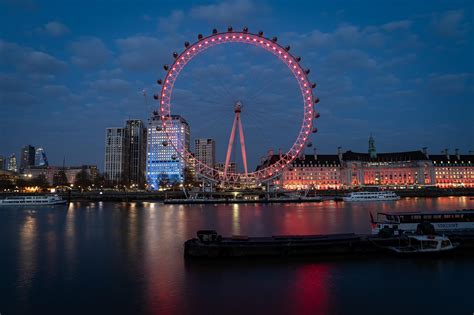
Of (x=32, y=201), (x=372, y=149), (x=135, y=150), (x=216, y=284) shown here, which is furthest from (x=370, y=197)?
(x=135, y=150)

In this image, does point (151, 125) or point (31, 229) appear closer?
point (31, 229)

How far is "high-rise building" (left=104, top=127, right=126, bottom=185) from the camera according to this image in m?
176

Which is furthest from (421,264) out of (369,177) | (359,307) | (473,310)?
(369,177)

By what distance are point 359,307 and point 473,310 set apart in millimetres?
4006

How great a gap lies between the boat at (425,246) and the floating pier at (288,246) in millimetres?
760

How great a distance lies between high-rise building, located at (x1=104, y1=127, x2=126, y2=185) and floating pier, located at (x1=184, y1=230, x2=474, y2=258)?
162 meters

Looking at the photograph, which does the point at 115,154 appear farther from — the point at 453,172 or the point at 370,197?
the point at 453,172

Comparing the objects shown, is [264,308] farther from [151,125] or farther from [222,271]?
[151,125]

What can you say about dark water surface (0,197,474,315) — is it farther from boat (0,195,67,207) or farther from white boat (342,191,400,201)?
white boat (342,191,400,201)

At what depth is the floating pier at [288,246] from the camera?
20.6 metres

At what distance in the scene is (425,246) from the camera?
21641 millimetres

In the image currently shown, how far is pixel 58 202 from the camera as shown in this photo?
77.0 meters

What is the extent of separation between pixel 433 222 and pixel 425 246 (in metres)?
4.42

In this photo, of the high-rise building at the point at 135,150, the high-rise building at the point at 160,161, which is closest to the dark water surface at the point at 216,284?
the high-rise building at the point at 160,161
